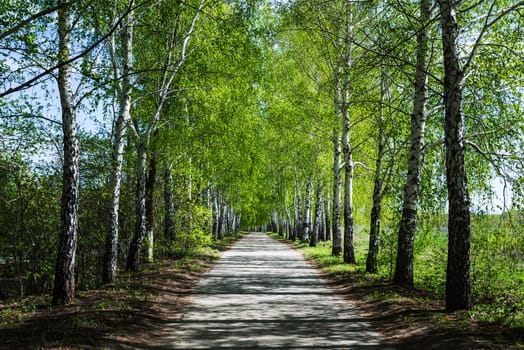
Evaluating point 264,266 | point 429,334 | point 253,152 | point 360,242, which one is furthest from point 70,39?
point 360,242

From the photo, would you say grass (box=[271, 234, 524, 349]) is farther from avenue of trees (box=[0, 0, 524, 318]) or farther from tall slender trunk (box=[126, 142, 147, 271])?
tall slender trunk (box=[126, 142, 147, 271])

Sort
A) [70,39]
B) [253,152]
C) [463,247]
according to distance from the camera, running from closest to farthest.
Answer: [463,247] < [70,39] < [253,152]

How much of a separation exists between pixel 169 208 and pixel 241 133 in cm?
504

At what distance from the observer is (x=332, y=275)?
52.2 ft

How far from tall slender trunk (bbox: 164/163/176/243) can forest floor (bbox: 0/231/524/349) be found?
812cm

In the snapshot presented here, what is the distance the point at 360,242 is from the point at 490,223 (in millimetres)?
28763

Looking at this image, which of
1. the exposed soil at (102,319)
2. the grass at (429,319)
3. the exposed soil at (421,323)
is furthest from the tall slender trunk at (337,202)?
the exposed soil at (102,319)

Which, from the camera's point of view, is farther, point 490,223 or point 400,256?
point 400,256

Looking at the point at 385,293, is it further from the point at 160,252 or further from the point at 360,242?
the point at 360,242

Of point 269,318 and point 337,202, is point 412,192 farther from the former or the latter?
point 337,202

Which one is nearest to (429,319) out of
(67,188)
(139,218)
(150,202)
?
(67,188)

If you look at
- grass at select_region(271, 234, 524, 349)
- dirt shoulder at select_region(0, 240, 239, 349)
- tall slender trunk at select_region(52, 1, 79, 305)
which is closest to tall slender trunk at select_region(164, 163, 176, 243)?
dirt shoulder at select_region(0, 240, 239, 349)

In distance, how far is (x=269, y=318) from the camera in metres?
8.93

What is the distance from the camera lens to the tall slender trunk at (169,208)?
21250 millimetres
